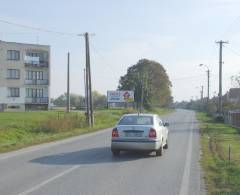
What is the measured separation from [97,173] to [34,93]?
6717 centimetres

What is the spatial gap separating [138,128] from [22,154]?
13.7ft

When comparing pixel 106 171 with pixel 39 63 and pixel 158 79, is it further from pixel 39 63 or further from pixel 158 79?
pixel 158 79

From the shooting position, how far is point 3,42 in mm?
74375

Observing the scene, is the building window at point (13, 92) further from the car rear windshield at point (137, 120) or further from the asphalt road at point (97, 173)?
the car rear windshield at point (137, 120)

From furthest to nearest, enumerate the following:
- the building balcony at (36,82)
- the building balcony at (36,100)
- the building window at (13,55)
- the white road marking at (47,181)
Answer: the building balcony at (36,82) < the building balcony at (36,100) < the building window at (13,55) < the white road marking at (47,181)

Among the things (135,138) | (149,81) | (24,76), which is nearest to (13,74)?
(24,76)

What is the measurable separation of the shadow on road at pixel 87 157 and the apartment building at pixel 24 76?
5561cm

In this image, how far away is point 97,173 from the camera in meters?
13.1

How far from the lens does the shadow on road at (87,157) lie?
1591cm

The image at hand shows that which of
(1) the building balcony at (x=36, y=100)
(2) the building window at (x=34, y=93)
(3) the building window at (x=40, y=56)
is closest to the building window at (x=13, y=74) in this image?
(2) the building window at (x=34, y=93)

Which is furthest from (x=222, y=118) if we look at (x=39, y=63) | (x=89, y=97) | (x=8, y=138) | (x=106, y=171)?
(x=106, y=171)

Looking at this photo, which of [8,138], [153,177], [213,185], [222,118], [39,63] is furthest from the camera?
[39,63]

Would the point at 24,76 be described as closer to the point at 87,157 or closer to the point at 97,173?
the point at 87,157

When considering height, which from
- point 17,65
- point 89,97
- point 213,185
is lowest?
point 213,185
